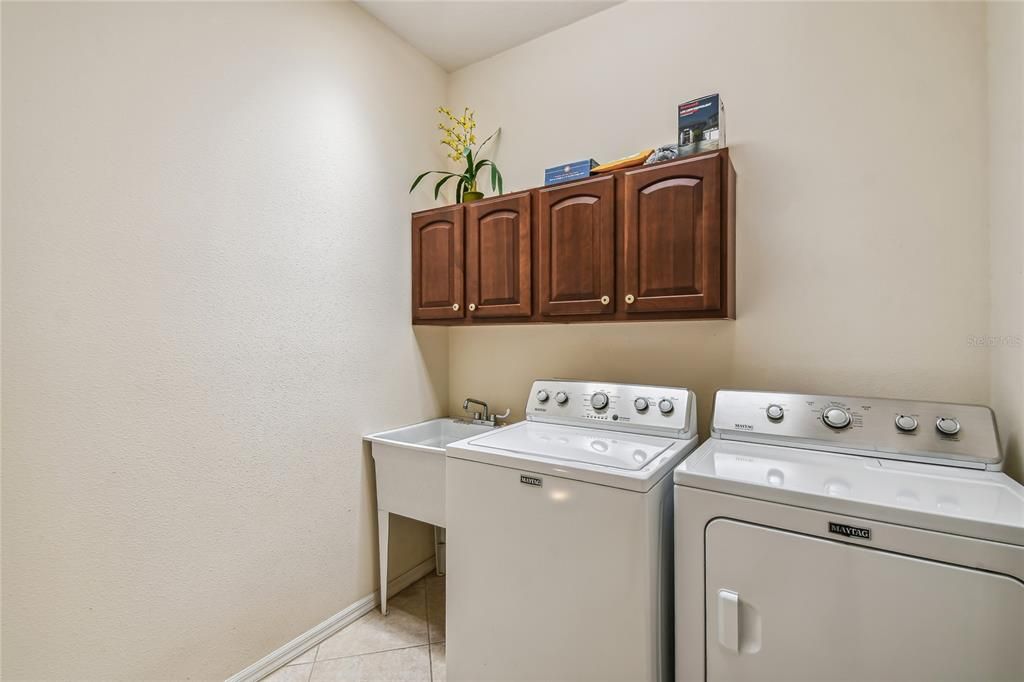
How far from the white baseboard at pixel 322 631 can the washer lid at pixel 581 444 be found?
1.11m

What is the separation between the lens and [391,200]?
2.29 metres

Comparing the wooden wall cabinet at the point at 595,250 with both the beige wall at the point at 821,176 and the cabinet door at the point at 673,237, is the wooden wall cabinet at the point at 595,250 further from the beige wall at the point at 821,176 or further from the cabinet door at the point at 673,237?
the beige wall at the point at 821,176

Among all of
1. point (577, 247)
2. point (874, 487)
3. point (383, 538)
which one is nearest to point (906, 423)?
point (874, 487)

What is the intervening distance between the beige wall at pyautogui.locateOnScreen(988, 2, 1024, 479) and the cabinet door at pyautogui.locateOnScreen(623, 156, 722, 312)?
0.75 metres

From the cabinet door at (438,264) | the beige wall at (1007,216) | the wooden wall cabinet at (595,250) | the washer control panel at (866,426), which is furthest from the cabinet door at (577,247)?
the beige wall at (1007,216)

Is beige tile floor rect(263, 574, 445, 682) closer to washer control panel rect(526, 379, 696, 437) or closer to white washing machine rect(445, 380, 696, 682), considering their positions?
white washing machine rect(445, 380, 696, 682)

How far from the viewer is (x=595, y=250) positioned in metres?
1.81

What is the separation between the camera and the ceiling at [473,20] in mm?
2121

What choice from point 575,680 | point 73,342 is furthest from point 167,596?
point 575,680

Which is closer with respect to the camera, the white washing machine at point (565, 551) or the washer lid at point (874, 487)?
the washer lid at point (874, 487)

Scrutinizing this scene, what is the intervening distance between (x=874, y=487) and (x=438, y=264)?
6.20ft

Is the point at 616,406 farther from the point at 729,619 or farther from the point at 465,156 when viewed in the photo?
the point at 465,156

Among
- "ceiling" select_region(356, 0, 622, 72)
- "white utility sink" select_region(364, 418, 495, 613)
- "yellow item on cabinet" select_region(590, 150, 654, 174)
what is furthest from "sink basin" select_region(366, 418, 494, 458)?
"ceiling" select_region(356, 0, 622, 72)

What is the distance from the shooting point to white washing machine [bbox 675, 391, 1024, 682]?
937mm
